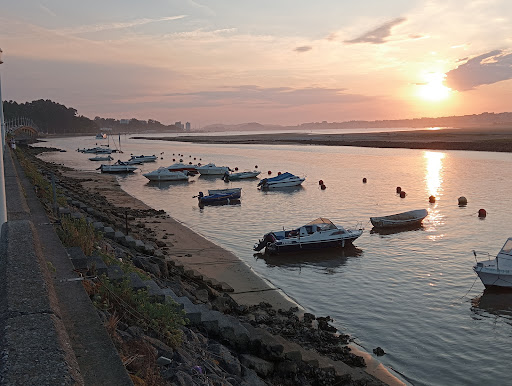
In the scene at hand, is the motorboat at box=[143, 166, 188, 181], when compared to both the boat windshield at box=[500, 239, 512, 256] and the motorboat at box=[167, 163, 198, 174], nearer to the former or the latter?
the motorboat at box=[167, 163, 198, 174]

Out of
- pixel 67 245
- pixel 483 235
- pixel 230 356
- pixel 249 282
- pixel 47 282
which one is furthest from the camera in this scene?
pixel 483 235

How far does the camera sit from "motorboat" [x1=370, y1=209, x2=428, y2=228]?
3025cm

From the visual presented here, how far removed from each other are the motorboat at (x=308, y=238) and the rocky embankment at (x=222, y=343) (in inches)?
247

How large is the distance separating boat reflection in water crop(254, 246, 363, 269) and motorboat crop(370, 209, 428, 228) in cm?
534

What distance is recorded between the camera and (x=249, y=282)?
63.3 ft

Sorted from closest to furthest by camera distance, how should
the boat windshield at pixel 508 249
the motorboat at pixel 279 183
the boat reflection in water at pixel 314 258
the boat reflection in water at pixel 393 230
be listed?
1. the boat windshield at pixel 508 249
2. the boat reflection in water at pixel 314 258
3. the boat reflection in water at pixel 393 230
4. the motorboat at pixel 279 183

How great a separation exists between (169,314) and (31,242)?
3099 millimetres

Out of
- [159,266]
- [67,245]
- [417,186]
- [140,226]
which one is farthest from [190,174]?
[67,245]

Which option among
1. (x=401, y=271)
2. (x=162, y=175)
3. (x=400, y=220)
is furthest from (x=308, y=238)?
(x=162, y=175)

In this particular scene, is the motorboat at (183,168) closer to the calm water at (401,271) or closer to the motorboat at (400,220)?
the calm water at (401,271)

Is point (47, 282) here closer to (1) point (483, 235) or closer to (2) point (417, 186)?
(1) point (483, 235)

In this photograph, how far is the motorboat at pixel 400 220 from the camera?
1191 inches

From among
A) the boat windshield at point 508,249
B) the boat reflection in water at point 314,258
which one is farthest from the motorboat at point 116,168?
the boat windshield at point 508,249

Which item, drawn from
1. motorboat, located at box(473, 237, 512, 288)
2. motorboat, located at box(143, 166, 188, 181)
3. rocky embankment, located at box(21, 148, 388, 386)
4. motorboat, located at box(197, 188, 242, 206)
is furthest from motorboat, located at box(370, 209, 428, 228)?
motorboat, located at box(143, 166, 188, 181)
